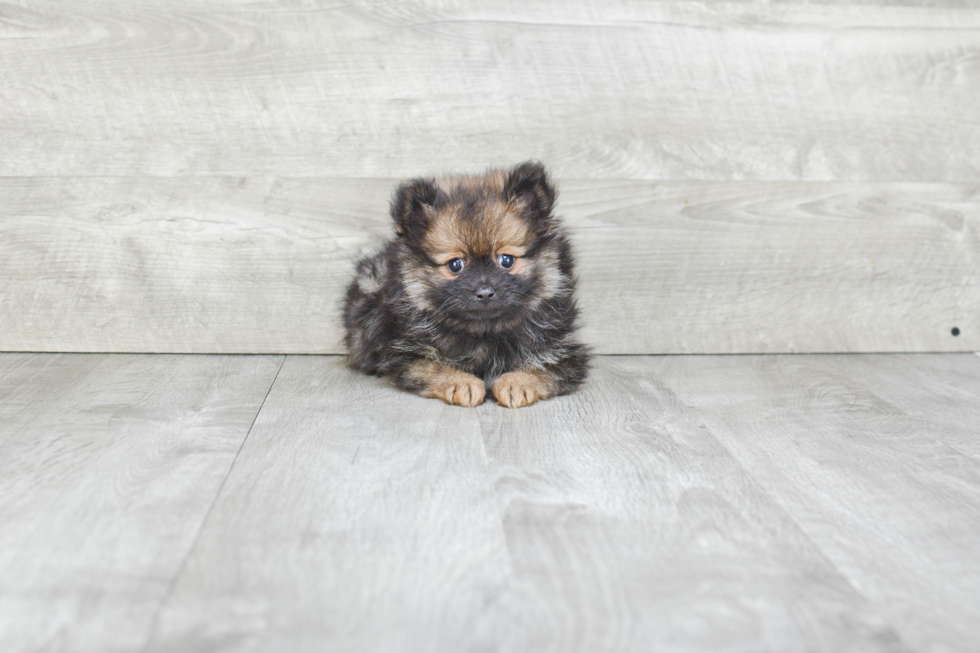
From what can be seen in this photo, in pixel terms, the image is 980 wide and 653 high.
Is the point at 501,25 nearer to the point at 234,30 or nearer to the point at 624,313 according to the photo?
the point at 234,30

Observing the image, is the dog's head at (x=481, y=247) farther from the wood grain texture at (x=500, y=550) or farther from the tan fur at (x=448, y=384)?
the wood grain texture at (x=500, y=550)

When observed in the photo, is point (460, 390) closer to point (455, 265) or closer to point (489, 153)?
point (455, 265)

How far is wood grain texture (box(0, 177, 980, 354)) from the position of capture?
10.0ft

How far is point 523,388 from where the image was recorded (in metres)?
2.57

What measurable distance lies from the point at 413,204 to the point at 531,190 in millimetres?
389

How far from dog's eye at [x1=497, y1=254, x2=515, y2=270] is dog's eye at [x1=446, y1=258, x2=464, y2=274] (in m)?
0.12

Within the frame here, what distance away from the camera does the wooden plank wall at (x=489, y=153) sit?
9.83ft

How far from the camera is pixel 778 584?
1.50 m

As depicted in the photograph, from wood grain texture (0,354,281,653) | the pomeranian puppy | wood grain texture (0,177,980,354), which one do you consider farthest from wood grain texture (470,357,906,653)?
wood grain texture (0,177,980,354)

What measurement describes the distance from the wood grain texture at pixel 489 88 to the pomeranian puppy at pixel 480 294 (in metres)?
0.58

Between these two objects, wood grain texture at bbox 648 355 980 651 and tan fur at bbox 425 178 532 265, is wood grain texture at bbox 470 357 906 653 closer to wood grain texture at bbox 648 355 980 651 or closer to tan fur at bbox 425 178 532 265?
wood grain texture at bbox 648 355 980 651

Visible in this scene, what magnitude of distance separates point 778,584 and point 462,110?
7.11 ft

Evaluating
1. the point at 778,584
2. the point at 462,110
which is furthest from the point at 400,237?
the point at 778,584

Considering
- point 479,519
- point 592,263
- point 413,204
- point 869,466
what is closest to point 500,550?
point 479,519
